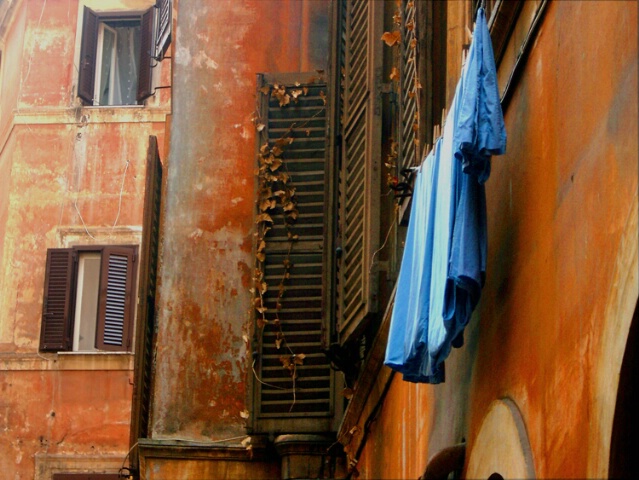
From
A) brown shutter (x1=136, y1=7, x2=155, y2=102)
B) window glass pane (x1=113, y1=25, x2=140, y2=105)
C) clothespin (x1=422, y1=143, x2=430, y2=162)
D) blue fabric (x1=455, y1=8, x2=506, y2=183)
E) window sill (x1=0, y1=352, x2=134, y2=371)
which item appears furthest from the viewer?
window glass pane (x1=113, y1=25, x2=140, y2=105)

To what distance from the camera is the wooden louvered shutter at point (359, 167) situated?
932 cm

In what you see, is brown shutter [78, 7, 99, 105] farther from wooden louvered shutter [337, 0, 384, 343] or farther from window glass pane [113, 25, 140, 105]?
wooden louvered shutter [337, 0, 384, 343]

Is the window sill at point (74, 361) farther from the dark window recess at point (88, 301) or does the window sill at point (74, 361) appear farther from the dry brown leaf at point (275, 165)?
the dry brown leaf at point (275, 165)

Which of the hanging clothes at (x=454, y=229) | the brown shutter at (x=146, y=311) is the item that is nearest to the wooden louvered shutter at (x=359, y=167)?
the brown shutter at (x=146, y=311)

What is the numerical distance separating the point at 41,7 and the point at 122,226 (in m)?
3.77

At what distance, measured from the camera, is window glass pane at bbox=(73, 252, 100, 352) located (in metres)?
20.0

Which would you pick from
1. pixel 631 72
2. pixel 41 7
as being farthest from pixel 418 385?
pixel 41 7

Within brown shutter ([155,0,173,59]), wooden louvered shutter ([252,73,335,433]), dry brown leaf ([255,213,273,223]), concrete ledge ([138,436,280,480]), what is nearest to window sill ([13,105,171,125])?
brown shutter ([155,0,173,59])

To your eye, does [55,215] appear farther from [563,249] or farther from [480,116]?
[563,249]

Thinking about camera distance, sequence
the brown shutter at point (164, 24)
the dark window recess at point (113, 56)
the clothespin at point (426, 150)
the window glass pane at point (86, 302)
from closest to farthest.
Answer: the clothespin at point (426, 150)
the brown shutter at point (164, 24)
the window glass pane at point (86, 302)
the dark window recess at point (113, 56)

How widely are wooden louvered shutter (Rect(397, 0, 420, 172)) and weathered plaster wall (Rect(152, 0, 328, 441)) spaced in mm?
2723

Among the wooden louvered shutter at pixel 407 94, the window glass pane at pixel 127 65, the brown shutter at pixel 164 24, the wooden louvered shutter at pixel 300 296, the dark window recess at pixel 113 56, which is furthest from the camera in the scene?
the window glass pane at pixel 127 65

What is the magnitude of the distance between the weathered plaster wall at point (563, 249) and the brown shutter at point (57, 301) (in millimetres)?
13581

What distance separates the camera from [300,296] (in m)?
11.0
